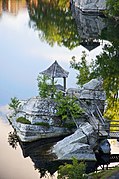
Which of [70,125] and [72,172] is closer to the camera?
[72,172]

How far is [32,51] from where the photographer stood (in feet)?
151

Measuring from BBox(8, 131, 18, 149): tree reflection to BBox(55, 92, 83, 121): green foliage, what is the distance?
2.23m

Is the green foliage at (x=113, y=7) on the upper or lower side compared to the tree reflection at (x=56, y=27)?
upper

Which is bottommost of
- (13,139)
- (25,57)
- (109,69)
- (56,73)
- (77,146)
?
(13,139)

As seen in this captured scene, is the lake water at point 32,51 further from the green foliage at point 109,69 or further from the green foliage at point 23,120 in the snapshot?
the green foliage at point 109,69

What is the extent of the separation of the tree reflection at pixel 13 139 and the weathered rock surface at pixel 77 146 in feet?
6.30

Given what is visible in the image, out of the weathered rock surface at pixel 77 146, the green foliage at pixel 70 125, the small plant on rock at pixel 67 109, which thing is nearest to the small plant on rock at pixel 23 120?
the small plant on rock at pixel 67 109

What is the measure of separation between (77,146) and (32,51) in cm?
2722

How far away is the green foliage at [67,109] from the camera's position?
73.2 feet

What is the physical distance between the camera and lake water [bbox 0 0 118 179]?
20.1 m

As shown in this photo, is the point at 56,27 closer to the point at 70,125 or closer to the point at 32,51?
the point at 32,51

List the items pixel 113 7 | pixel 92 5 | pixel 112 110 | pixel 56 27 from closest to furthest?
pixel 112 110
pixel 113 7
pixel 56 27
pixel 92 5

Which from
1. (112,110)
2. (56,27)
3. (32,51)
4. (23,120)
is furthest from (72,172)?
(56,27)

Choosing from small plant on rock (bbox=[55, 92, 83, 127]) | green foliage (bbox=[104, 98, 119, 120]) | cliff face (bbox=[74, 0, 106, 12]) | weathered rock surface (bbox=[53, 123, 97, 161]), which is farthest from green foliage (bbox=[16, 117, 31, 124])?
cliff face (bbox=[74, 0, 106, 12])
